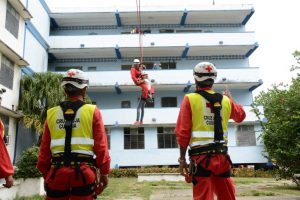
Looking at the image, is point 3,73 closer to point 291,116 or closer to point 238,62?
point 291,116

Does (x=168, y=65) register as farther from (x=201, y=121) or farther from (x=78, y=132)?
(x=78, y=132)

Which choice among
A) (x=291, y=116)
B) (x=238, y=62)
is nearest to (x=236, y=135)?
(x=238, y=62)

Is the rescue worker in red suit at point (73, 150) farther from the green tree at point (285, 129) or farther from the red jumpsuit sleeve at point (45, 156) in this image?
the green tree at point (285, 129)

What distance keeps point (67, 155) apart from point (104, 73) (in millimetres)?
20670

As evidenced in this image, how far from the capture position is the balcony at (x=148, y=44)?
81.1 feet

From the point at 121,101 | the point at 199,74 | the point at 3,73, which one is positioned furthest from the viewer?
the point at 121,101

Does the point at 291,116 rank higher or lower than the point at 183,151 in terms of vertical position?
higher

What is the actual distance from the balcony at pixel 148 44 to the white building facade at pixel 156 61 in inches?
2.8

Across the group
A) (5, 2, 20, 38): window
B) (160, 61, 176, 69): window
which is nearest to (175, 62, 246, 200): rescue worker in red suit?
(5, 2, 20, 38): window

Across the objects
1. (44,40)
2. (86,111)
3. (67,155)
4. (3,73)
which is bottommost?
(67,155)

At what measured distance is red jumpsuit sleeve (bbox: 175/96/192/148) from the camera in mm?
3955

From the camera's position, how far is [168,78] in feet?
78.8

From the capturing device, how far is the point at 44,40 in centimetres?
2353

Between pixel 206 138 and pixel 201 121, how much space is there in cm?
20
